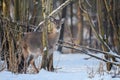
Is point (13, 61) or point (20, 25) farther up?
point (20, 25)

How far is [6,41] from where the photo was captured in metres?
13.1

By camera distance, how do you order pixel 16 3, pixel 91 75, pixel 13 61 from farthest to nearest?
pixel 16 3, pixel 13 61, pixel 91 75

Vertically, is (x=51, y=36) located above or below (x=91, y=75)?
above

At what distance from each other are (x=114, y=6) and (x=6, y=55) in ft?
12.3

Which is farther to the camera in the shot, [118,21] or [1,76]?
[118,21]

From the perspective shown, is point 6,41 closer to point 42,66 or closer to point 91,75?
point 42,66

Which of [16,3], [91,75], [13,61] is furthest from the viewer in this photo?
[16,3]

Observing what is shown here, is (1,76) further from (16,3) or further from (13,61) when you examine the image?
(16,3)

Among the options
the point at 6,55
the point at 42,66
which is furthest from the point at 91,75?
the point at 6,55

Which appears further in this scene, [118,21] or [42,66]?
[118,21]

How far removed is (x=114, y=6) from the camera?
13758mm

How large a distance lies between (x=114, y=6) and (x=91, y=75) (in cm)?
348

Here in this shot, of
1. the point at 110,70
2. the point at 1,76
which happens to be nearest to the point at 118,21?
the point at 110,70

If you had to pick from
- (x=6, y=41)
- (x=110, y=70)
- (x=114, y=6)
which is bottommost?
(x=110, y=70)
